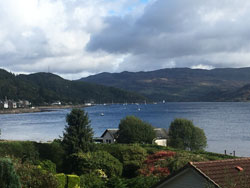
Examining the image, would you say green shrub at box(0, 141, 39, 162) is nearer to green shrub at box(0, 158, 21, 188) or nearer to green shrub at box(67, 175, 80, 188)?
green shrub at box(67, 175, 80, 188)

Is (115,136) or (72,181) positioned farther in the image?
(115,136)

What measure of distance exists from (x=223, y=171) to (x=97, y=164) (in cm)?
2115

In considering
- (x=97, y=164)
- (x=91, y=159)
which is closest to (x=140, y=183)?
(x=97, y=164)

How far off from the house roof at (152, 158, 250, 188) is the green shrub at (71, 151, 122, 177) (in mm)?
19360

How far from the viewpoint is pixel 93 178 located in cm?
2845

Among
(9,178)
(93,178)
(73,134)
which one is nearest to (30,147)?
(73,134)

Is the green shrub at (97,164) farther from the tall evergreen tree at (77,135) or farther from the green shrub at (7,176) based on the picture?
the green shrub at (7,176)

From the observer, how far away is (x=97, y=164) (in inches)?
1383

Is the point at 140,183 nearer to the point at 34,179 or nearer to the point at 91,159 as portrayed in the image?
the point at 34,179

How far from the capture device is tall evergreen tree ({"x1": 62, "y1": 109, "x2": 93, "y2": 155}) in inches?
1585

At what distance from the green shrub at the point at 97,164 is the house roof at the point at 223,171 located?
1936 centimetres

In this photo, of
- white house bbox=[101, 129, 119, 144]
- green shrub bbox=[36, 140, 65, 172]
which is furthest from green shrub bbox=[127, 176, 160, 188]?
white house bbox=[101, 129, 119, 144]

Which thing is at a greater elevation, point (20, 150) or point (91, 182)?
point (20, 150)

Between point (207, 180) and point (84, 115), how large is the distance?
28.6m
